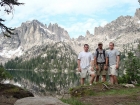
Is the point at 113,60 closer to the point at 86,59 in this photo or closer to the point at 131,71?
the point at 86,59

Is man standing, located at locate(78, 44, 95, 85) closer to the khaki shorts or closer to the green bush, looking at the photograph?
the khaki shorts

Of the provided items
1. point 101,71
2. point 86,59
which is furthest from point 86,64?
point 101,71

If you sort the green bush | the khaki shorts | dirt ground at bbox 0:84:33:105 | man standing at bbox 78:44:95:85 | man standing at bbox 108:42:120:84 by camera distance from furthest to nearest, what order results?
the green bush → the khaki shorts → man standing at bbox 108:42:120:84 → man standing at bbox 78:44:95:85 → dirt ground at bbox 0:84:33:105

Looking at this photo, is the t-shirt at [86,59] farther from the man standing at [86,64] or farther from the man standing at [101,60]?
the man standing at [101,60]

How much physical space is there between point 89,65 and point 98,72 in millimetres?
928

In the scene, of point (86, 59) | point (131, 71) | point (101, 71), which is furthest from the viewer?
point (131, 71)

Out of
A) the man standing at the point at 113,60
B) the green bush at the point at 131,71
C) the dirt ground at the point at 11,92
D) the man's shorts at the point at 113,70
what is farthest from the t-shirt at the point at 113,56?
the dirt ground at the point at 11,92

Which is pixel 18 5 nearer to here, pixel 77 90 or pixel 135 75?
pixel 77 90

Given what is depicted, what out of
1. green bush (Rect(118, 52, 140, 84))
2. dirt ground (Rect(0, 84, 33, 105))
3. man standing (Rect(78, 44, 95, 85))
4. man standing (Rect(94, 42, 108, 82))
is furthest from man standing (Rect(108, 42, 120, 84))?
dirt ground (Rect(0, 84, 33, 105))

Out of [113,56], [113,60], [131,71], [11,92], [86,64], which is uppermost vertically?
[113,56]

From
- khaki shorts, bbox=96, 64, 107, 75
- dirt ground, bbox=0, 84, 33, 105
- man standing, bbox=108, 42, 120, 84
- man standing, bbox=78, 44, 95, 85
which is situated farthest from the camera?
khaki shorts, bbox=96, 64, 107, 75

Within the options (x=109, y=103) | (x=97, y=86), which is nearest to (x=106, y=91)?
(x=97, y=86)

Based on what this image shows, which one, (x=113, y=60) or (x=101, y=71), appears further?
(x=101, y=71)

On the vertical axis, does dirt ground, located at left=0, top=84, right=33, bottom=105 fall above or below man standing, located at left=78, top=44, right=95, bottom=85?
below
